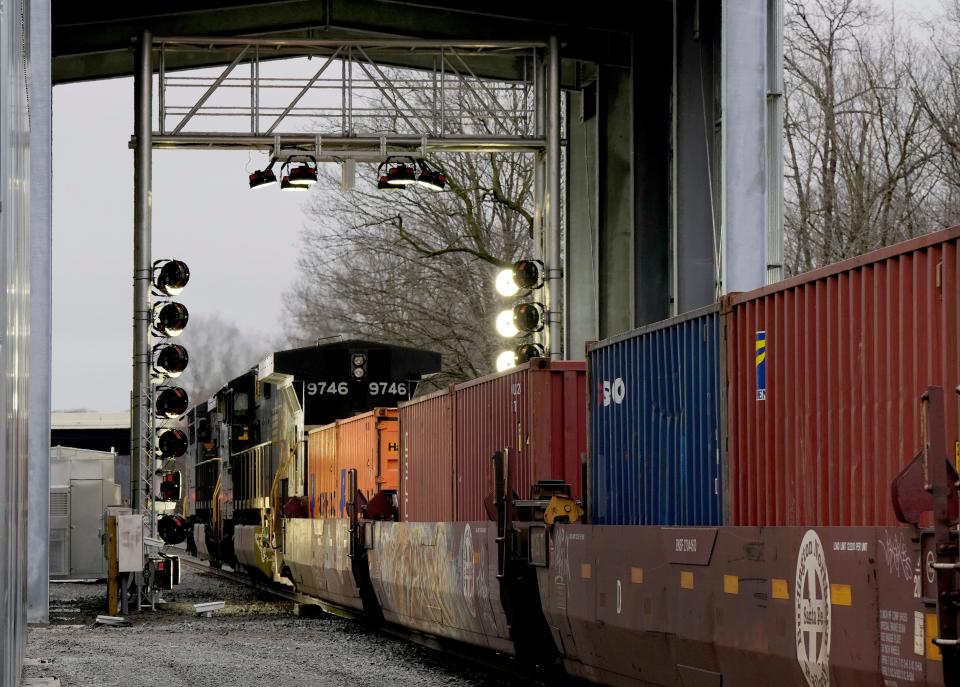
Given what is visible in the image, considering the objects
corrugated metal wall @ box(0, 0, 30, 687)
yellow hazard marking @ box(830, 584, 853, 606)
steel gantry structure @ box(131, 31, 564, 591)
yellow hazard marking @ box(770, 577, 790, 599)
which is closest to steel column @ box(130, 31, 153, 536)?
steel gantry structure @ box(131, 31, 564, 591)

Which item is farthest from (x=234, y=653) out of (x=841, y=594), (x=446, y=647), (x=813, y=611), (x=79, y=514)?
(x=79, y=514)

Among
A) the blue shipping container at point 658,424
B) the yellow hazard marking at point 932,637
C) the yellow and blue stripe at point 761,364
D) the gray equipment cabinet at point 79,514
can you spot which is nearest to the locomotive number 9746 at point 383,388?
the gray equipment cabinet at point 79,514

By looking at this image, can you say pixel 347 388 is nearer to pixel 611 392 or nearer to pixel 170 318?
pixel 170 318

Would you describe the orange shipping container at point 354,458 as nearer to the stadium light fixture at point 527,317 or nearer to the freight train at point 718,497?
the freight train at point 718,497

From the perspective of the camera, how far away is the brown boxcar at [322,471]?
23.0m

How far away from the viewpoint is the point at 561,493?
1351 centimetres

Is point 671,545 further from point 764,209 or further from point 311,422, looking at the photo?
point 311,422

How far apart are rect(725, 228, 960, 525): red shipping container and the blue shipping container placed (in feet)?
1.36

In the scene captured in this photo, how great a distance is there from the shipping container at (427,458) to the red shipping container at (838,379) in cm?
734

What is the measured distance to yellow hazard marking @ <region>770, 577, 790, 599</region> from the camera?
8406mm

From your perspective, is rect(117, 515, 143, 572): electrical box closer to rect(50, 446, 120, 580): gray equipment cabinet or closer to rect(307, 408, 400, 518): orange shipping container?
rect(307, 408, 400, 518): orange shipping container

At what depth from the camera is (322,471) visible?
2402 cm

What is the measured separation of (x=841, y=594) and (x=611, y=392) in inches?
192

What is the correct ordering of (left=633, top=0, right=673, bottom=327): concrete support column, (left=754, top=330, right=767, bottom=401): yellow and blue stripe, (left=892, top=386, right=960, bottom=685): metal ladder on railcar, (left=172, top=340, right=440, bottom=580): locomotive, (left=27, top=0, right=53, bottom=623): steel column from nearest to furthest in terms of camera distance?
(left=892, top=386, right=960, bottom=685): metal ladder on railcar → (left=754, top=330, right=767, bottom=401): yellow and blue stripe → (left=27, top=0, right=53, bottom=623): steel column → (left=172, top=340, right=440, bottom=580): locomotive → (left=633, top=0, right=673, bottom=327): concrete support column
